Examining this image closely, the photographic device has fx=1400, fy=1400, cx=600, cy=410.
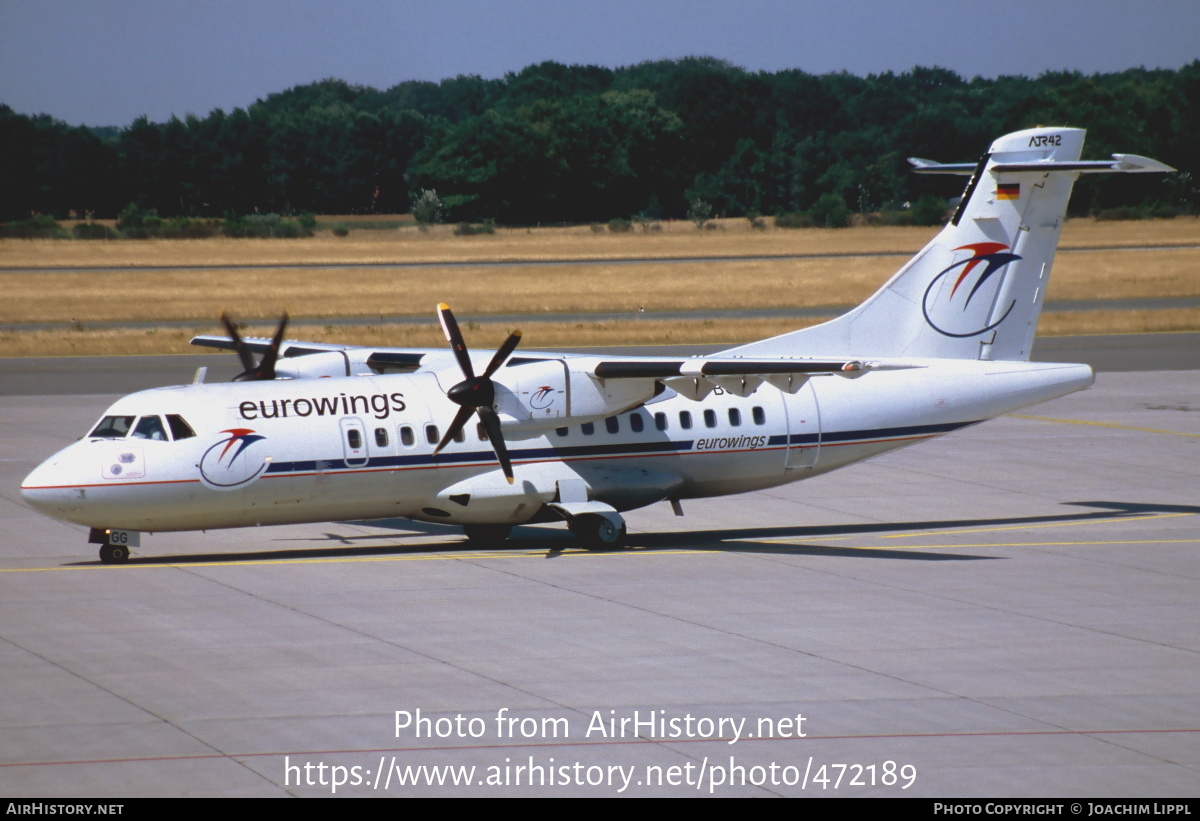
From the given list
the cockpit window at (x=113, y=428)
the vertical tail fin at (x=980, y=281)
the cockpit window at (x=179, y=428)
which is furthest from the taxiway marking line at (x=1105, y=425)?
the cockpit window at (x=113, y=428)

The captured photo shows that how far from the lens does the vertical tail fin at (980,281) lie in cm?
2595

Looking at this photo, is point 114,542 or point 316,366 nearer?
point 114,542

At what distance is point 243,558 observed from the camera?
75.1 feet

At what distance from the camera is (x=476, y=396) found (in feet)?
72.7

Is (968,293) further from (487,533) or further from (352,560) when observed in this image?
(352,560)

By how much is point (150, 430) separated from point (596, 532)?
7.35 metres

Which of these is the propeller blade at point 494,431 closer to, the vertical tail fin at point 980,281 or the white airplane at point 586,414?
the white airplane at point 586,414

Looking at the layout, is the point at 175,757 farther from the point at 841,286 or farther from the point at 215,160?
the point at 215,160

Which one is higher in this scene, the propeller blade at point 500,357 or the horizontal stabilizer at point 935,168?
the horizontal stabilizer at point 935,168

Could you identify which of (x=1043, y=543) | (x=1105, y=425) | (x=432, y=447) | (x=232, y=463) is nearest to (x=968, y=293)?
(x=1043, y=543)

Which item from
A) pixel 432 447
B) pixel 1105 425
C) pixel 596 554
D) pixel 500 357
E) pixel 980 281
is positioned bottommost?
pixel 596 554

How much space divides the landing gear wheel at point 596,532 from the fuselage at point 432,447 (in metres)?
0.52

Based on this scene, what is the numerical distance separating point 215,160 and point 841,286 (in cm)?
8951

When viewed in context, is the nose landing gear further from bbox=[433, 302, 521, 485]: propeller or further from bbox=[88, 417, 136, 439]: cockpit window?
bbox=[433, 302, 521, 485]: propeller
